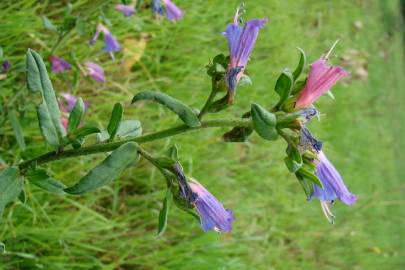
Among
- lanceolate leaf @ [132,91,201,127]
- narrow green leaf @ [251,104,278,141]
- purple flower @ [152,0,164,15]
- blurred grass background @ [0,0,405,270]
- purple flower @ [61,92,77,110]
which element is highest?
narrow green leaf @ [251,104,278,141]

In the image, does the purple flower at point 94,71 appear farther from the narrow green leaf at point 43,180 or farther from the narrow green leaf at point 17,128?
the narrow green leaf at point 43,180

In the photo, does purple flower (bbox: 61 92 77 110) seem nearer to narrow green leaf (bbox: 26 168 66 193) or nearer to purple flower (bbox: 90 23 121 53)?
purple flower (bbox: 90 23 121 53)

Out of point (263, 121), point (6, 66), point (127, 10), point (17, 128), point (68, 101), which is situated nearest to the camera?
point (263, 121)

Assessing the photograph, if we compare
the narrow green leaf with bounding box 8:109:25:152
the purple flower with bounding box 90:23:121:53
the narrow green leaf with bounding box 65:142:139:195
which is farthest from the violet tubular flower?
the narrow green leaf with bounding box 65:142:139:195

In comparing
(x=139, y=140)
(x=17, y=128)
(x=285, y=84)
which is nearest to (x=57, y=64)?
(x=17, y=128)

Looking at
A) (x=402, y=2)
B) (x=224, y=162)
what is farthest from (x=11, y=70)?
(x=402, y=2)

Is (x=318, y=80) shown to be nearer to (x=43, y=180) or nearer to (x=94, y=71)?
(x=43, y=180)
